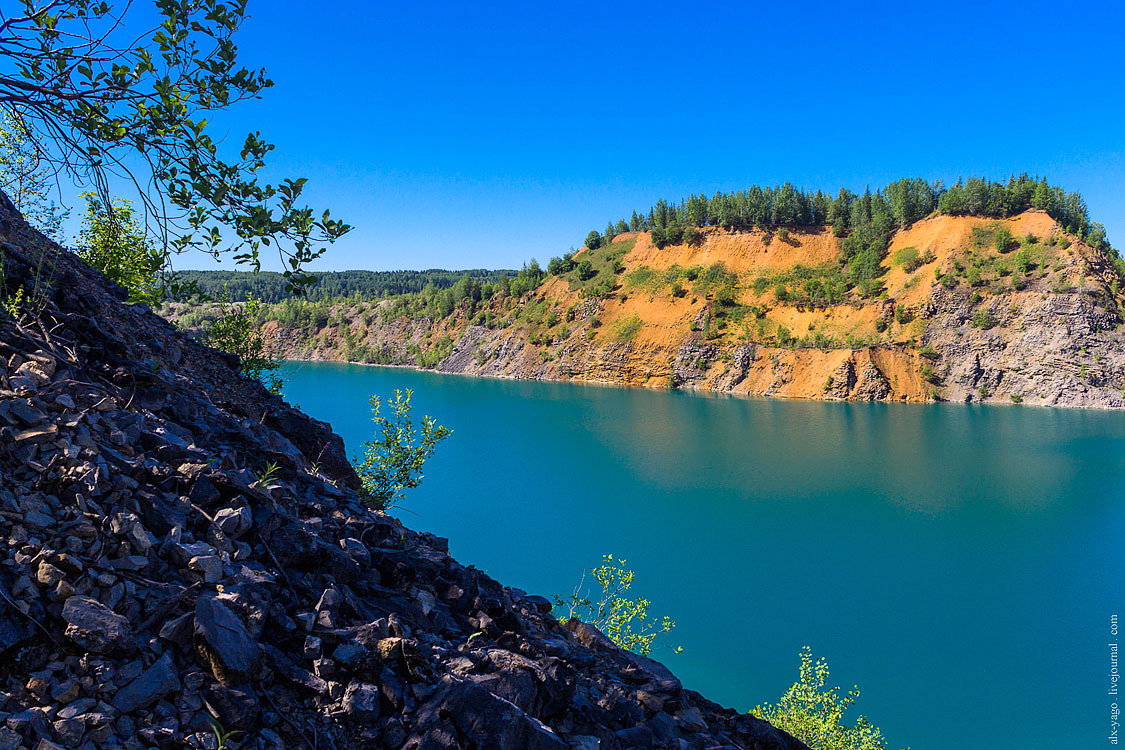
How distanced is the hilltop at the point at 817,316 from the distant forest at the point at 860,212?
77cm

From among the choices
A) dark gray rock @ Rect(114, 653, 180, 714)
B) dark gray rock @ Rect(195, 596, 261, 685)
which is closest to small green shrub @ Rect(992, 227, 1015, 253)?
dark gray rock @ Rect(195, 596, 261, 685)

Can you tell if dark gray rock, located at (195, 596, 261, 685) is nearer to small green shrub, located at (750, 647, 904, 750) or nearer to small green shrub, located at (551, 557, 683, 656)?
small green shrub, located at (551, 557, 683, 656)

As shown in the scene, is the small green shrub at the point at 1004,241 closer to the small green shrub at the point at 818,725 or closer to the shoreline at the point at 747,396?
the shoreline at the point at 747,396

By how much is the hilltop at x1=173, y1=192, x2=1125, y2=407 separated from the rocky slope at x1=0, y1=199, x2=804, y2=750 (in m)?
67.7

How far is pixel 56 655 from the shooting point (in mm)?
3439

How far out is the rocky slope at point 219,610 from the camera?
3.52 meters

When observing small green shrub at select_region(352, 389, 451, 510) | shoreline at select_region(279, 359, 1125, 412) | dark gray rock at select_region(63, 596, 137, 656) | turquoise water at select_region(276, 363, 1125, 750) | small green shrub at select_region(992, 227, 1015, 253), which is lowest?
turquoise water at select_region(276, 363, 1125, 750)

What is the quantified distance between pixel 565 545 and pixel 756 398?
49900mm

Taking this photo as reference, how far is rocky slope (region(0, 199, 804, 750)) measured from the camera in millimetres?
3518

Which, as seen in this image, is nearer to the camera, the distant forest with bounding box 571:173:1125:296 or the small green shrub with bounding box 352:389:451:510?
the small green shrub with bounding box 352:389:451:510

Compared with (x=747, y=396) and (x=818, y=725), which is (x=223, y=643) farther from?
(x=747, y=396)

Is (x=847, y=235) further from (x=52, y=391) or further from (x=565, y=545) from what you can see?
(x=52, y=391)

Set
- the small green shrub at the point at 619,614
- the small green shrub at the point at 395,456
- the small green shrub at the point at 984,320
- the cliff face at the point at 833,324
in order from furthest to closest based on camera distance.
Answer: the small green shrub at the point at 984,320 → the cliff face at the point at 833,324 → the small green shrub at the point at 395,456 → the small green shrub at the point at 619,614

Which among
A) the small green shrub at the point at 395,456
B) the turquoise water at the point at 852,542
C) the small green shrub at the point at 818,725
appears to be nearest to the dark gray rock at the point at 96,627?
the small green shrub at the point at 395,456
